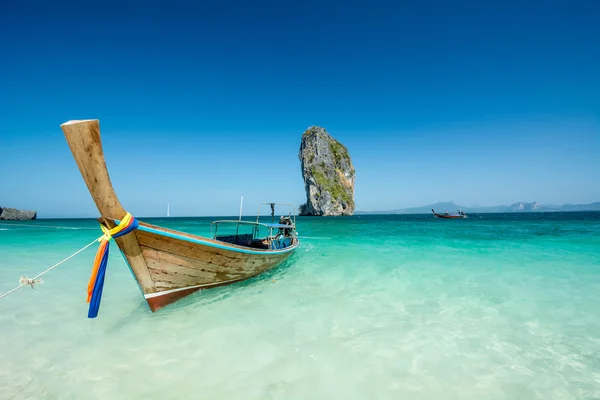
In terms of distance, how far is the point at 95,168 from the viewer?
4098mm

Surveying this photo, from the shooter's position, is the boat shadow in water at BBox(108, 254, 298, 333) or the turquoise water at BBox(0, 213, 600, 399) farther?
the boat shadow in water at BBox(108, 254, 298, 333)

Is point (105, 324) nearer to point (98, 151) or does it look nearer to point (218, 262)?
point (218, 262)

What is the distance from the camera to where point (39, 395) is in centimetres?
373

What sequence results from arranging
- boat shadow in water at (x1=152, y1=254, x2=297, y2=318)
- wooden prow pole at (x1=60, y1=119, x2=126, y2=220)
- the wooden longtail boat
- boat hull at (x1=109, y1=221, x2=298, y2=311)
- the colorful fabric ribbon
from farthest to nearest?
boat shadow in water at (x1=152, y1=254, x2=297, y2=318), boat hull at (x1=109, y1=221, x2=298, y2=311), the colorful fabric ribbon, the wooden longtail boat, wooden prow pole at (x1=60, y1=119, x2=126, y2=220)

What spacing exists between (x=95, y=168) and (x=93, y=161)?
0.39 ft

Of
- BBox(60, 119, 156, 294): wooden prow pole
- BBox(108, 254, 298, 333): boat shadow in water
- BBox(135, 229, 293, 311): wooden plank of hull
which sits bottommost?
BBox(108, 254, 298, 333): boat shadow in water

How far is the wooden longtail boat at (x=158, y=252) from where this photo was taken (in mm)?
3941

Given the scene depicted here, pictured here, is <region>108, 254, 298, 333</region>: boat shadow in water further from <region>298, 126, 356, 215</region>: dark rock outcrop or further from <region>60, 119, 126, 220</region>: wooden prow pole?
<region>298, 126, 356, 215</region>: dark rock outcrop

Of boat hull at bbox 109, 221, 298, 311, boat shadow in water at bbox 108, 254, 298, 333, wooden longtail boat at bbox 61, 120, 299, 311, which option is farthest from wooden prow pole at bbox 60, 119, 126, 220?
boat shadow in water at bbox 108, 254, 298, 333

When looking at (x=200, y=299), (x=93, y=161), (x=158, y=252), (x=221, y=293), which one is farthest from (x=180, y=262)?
(x=93, y=161)

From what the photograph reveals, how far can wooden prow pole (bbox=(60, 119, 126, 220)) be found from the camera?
12.3 feet

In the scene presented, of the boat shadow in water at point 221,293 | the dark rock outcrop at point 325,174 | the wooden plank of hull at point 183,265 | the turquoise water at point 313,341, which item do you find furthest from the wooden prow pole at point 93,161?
the dark rock outcrop at point 325,174

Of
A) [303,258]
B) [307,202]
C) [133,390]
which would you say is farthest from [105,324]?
[307,202]

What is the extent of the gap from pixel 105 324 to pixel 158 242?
227 centimetres
